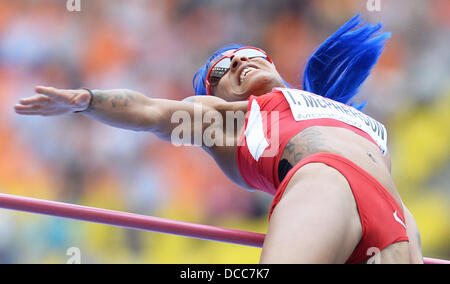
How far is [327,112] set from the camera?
5.94 feet

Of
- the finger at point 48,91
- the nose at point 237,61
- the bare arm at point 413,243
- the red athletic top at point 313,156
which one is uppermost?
the nose at point 237,61

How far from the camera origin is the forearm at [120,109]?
66.0 inches

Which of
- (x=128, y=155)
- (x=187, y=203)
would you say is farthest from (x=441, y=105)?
(x=128, y=155)

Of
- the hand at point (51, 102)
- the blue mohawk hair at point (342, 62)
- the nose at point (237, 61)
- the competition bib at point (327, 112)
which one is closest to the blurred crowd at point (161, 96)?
the blue mohawk hair at point (342, 62)

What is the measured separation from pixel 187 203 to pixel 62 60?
57.1 inches

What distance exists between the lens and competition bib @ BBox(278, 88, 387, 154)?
1782 millimetres

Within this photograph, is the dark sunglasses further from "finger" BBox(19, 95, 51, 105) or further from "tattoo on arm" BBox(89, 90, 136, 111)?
"finger" BBox(19, 95, 51, 105)

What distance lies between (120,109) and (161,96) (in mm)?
2183

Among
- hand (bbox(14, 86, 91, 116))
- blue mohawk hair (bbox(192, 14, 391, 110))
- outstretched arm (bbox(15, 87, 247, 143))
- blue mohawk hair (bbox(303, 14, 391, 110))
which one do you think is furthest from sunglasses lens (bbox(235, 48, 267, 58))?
hand (bbox(14, 86, 91, 116))

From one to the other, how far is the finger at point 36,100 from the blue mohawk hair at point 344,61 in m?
1.30

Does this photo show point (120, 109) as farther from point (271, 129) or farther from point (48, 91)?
point (271, 129)

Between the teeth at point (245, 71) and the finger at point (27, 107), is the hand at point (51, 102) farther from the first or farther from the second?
the teeth at point (245, 71)

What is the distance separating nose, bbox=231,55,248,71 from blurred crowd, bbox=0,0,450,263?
Result: 3.33 ft

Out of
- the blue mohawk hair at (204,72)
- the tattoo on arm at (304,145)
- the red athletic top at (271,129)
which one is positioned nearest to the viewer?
the tattoo on arm at (304,145)
